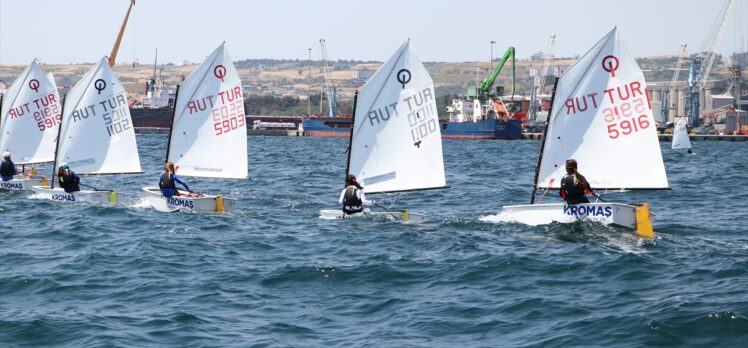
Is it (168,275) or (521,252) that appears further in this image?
(521,252)

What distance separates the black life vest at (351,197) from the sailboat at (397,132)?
1.04 meters

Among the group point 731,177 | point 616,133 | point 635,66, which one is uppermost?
point 635,66

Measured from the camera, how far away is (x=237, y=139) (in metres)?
36.3

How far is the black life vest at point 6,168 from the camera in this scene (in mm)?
40000

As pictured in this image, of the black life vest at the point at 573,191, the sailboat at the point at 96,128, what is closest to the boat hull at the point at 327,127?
the sailboat at the point at 96,128

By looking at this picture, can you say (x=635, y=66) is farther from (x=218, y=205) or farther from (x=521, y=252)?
(x=218, y=205)

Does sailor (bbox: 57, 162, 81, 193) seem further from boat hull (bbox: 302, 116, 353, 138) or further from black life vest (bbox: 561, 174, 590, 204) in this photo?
boat hull (bbox: 302, 116, 353, 138)

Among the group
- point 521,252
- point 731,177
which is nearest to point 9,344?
point 521,252

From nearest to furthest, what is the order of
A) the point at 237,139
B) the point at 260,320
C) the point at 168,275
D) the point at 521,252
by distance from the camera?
1. the point at 260,320
2. the point at 168,275
3. the point at 521,252
4. the point at 237,139

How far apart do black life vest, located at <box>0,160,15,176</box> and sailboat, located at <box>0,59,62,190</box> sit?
12.1 feet

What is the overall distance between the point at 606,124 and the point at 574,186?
2.92 meters

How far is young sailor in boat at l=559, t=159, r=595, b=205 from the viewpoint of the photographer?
27.9 metres

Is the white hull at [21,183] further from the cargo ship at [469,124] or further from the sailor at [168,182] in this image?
the cargo ship at [469,124]

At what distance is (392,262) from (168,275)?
17.1 feet
